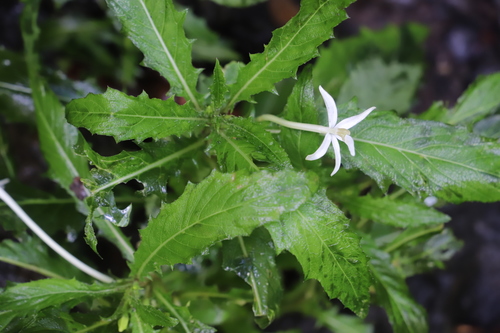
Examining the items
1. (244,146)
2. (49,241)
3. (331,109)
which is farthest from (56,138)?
(331,109)

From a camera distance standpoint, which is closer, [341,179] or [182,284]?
[341,179]

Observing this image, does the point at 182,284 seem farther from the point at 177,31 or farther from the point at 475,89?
the point at 475,89

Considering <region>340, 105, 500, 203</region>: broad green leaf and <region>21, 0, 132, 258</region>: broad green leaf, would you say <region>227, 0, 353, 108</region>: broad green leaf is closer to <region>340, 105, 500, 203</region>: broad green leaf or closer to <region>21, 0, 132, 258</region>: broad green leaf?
<region>340, 105, 500, 203</region>: broad green leaf

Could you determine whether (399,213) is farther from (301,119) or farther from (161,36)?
(161,36)

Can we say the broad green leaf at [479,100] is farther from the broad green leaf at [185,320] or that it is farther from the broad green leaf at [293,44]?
the broad green leaf at [185,320]

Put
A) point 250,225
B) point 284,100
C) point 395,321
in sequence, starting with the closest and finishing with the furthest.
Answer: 1. point 250,225
2. point 395,321
3. point 284,100

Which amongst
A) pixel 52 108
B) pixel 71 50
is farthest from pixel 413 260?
pixel 71 50

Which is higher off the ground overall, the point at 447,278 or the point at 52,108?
the point at 52,108
